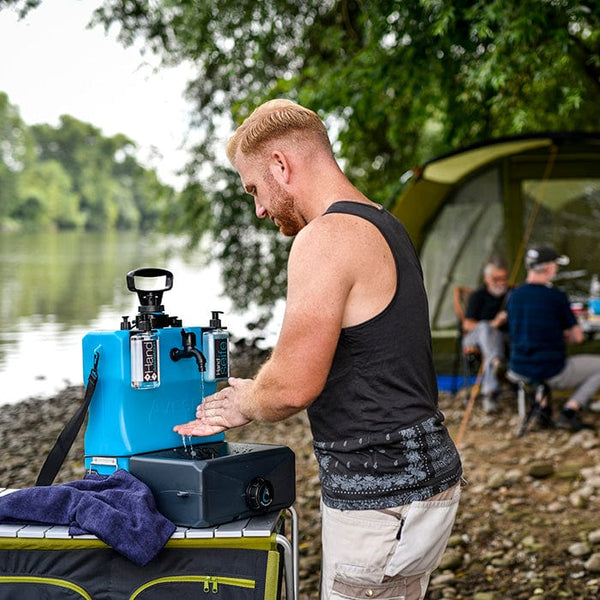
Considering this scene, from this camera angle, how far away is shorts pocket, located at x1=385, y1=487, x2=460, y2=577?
194 cm

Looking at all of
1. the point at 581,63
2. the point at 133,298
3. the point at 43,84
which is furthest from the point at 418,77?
Result: the point at 43,84

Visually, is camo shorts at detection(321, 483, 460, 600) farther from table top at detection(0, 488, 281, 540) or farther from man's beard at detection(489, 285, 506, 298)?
man's beard at detection(489, 285, 506, 298)

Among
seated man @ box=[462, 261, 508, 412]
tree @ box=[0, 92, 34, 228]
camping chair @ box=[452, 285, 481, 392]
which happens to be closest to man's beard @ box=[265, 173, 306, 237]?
seated man @ box=[462, 261, 508, 412]

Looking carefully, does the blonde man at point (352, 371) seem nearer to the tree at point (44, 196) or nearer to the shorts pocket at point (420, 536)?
the shorts pocket at point (420, 536)

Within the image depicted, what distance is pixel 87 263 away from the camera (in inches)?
1512

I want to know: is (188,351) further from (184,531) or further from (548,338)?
(548,338)

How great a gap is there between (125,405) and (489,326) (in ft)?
18.2

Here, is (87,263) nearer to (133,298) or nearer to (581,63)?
(133,298)

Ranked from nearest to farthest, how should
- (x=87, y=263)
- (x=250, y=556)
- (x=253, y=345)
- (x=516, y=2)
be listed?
(x=250, y=556), (x=516, y=2), (x=253, y=345), (x=87, y=263)

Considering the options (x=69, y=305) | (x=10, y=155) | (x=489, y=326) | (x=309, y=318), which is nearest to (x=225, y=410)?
(x=309, y=318)

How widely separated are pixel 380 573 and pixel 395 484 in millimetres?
206

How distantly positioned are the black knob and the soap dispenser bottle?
1.05 ft

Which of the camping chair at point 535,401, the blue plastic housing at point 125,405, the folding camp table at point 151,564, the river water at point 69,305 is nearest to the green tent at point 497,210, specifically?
the camping chair at point 535,401

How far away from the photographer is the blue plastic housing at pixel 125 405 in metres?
2.25
